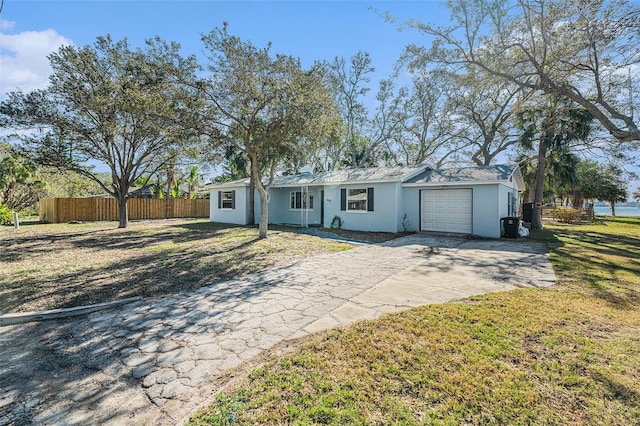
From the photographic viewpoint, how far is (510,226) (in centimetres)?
1237

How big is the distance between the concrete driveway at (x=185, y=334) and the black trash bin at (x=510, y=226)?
5.96 metres

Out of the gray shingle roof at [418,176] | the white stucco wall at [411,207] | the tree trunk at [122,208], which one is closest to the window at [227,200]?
the gray shingle roof at [418,176]

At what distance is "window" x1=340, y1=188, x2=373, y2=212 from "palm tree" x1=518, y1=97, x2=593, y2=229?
9232mm

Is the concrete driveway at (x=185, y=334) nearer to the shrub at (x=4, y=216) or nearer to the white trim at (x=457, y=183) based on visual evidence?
the white trim at (x=457, y=183)

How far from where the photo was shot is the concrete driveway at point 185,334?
8.21 ft

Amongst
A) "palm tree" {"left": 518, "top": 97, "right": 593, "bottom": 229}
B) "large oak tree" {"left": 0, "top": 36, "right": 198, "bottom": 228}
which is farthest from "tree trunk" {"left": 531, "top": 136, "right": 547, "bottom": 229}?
"large oak tree" {"left": 0, "top": 36, "right": 198, "bottom": 228}

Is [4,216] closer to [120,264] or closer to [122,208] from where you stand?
[122,208]

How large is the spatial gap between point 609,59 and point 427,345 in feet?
40.0

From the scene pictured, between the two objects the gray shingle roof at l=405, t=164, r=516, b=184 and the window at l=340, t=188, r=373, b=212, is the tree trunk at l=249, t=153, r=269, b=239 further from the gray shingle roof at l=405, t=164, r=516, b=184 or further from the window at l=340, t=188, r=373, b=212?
the gray shingle roof at l=405, t=164, r=516, b=184

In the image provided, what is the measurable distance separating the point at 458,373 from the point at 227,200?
18300 mm

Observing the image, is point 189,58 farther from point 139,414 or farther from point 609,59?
point 609,59

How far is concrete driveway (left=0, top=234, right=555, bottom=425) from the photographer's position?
250 centimetres

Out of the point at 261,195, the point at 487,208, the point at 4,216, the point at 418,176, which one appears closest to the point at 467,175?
the point at 487,208

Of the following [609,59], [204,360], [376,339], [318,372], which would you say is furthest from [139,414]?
[609,59]
